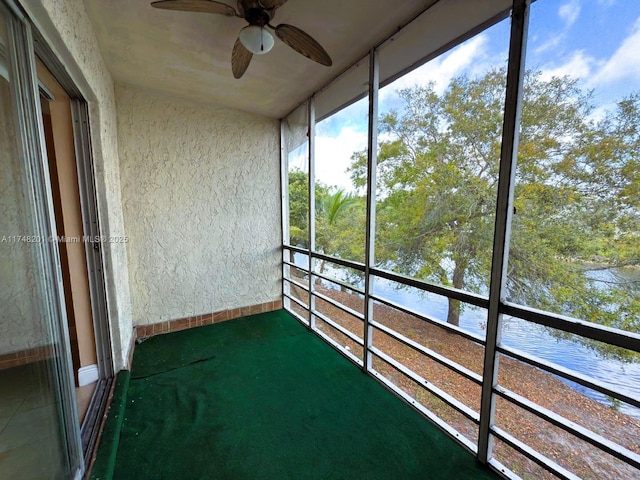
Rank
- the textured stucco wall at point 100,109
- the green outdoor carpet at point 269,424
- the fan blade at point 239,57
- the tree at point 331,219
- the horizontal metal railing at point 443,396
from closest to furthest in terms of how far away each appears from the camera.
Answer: the textured stucco wall at point 100,109, the green outdoor carpet at point 269,424, the horizontal metal railing at point 443,396, the fan blade at point 239,57, the tree at point 331,219

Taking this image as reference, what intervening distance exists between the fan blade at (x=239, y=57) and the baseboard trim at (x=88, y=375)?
2.22 m

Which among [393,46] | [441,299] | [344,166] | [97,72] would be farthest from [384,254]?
[97,72]

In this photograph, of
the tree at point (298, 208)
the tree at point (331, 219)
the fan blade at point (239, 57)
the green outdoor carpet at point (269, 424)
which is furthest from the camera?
the tree at point (298, 208)

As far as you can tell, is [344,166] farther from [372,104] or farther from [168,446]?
[168,446]

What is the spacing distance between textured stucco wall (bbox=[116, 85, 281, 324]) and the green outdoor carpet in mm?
693

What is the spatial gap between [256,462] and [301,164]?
8.38 feet

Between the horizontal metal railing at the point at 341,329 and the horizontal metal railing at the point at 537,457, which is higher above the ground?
the horizontal metal railing at the point at 341,329

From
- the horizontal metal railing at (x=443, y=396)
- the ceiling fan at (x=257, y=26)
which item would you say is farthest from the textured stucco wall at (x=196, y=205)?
the horizontal metal railing at (x=443, y=396)

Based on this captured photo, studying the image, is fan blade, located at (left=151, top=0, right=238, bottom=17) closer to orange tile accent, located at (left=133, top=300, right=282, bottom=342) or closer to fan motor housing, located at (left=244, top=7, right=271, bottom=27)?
fan motor housing, located at (left=244, top=7, right=271, bottom=27)

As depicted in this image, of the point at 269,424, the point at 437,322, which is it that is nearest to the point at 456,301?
the point at 437,322

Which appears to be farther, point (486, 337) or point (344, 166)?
point (344, 166)

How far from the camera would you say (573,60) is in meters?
1.07

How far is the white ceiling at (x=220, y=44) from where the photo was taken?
58.7 inches

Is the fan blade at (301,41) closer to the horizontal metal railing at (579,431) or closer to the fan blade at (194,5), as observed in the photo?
the fan blade at (194,5)
